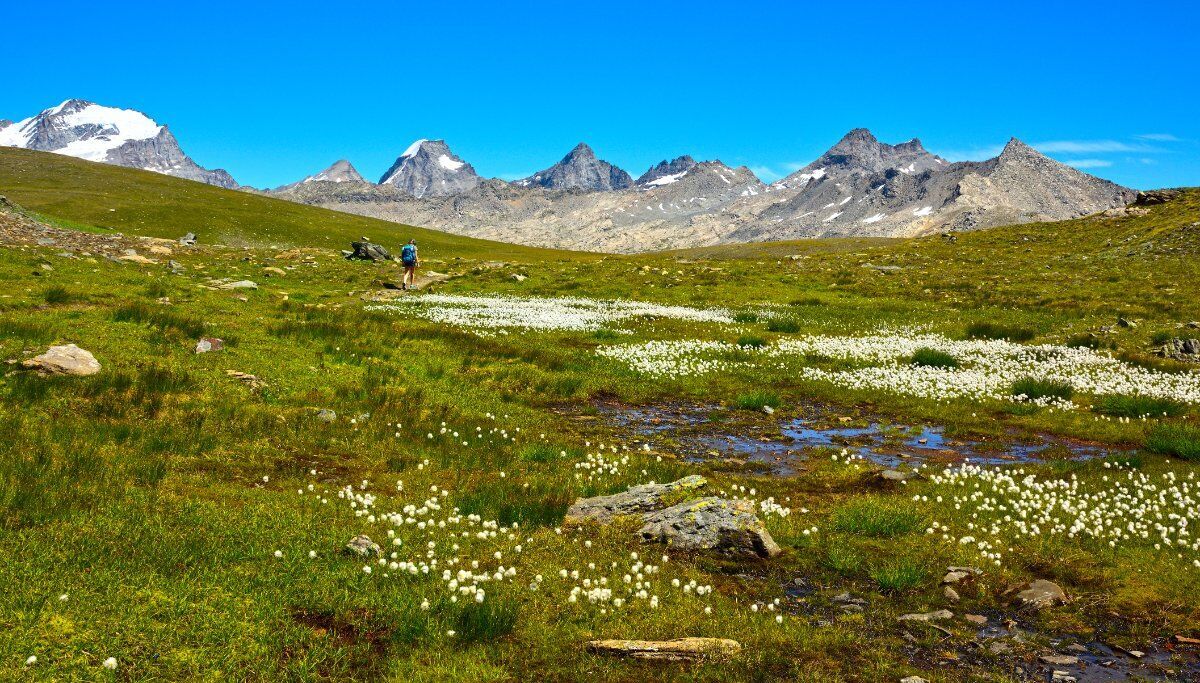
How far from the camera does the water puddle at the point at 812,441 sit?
45.5 feet

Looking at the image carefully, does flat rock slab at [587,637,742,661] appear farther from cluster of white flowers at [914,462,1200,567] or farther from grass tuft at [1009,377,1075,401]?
grass tuft at [1009,377,1075,401]

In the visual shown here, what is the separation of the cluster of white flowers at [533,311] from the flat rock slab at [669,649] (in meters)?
22.0

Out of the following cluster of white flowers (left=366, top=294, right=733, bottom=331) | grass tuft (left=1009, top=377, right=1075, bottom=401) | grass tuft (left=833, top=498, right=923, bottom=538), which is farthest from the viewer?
cluster of white flowers (left=366, top=294, right=733, bottom=331)

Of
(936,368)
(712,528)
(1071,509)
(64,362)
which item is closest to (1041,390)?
(936,368)

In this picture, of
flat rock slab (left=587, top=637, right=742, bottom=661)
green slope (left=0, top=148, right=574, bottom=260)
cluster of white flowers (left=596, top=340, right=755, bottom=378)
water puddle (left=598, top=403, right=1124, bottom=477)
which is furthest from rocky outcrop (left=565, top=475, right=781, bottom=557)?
green slope (left=0, top=148, right=574, bottom=260)

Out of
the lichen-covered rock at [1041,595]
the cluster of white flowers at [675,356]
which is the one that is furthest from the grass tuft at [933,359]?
the lichen-covered rock at [1041,595]

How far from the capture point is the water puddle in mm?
13859

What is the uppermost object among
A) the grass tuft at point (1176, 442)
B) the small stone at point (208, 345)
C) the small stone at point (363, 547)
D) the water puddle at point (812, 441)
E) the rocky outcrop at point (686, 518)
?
the grass tuft at point (1176, 442)

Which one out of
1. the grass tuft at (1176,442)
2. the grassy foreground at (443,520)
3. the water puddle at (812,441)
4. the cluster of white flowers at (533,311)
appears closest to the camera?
the grassy foreground at (443,520)

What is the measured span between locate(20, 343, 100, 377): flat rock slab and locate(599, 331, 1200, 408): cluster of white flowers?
14.4 m

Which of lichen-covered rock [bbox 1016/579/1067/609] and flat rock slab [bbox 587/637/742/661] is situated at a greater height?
lichen-covered rock [bbox 1016/579/1067/609]

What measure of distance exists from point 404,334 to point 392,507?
15.2 meters

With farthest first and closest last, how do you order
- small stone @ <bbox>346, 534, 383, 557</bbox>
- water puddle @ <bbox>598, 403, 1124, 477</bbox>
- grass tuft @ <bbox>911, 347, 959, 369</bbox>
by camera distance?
grass tuft @ <bbox>911, 347, 959, 369</bbox>, water puddle @ <bbox>598, 403, 1124, 477</bbox>, small stone @ <bbox>346, 534, 383, 557</bbox>

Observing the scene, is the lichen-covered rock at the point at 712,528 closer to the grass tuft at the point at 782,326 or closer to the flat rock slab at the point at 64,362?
the flat rock slab at the point at 64,362
